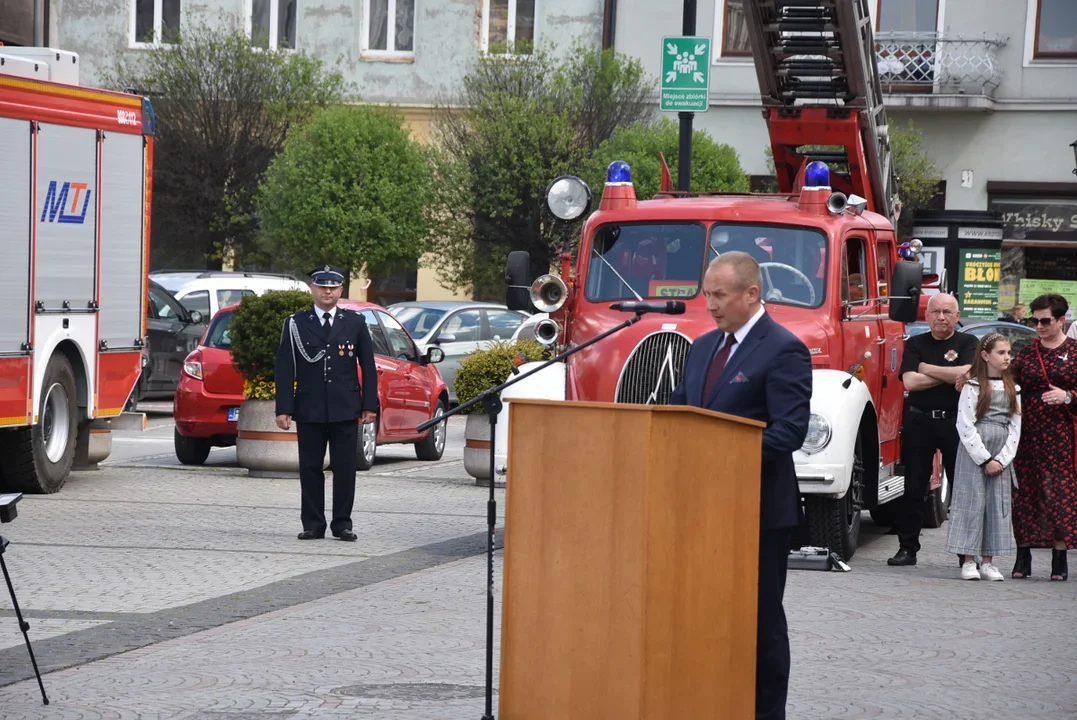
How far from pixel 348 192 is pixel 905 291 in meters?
23.2

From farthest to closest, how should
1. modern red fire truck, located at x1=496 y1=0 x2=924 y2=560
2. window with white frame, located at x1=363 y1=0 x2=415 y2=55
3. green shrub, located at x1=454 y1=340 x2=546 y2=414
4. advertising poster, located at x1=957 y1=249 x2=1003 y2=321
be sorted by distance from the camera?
window with white frame, located at x1=363 y1=0 x2=415 y2=55 < advertising poster, located at x1=957 y1=249 x2=1003 y2=321 < green shrub, located at x1=454 y1=340 x2=546 y2=414 < modern red fire truck, located at x1=496 y1=0 x2=924 y2=560

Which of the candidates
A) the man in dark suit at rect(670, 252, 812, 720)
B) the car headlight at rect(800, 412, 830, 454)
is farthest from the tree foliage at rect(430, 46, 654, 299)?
the man in dark suit at rect(670, 252, 812, 720)

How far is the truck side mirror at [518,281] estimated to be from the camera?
1227 centimetres

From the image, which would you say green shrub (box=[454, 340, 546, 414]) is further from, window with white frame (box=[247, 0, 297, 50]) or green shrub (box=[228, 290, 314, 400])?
window with white frame (box=[247, 0, 297, 50])

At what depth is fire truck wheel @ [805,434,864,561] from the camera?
11875 millimetres

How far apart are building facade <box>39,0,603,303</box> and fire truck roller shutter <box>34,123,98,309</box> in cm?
→ 2302

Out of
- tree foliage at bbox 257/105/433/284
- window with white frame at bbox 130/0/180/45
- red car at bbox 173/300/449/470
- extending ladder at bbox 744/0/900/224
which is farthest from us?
window with white frame at bbox 130/0/180/45

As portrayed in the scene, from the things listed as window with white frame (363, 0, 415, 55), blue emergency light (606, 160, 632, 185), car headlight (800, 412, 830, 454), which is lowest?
car headlight (800, 412, 830, 454)

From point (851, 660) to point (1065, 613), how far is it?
247cm

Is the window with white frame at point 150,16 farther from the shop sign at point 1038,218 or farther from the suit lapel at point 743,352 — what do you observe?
the suit lapel at point 743,352

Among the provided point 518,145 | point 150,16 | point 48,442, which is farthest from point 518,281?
point 150,16

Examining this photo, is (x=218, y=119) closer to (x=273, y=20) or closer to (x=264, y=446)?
(x=273, y=20)

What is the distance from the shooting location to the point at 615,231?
41.4 ft

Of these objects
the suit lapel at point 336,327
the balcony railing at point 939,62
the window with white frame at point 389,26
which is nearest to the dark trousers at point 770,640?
the suit lapel at point 336,327
